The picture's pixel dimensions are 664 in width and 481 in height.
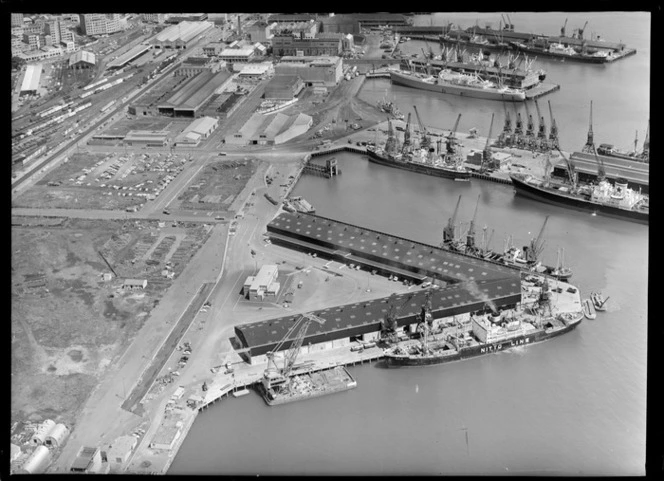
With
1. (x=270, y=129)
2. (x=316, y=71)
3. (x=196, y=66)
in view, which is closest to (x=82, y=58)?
(x=196, y=66)

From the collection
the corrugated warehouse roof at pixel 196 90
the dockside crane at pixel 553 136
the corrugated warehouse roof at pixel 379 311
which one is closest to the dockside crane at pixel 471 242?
the corrugated warehouse roof at pixel 379 311

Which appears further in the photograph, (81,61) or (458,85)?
(81,61)

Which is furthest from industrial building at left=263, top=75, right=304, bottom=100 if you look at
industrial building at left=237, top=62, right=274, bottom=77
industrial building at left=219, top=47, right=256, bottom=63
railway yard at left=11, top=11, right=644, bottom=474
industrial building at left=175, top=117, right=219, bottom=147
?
industrial building at left=219, top=47, right=256, bottom=63

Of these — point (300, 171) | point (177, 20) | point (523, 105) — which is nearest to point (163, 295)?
point (300, 171)

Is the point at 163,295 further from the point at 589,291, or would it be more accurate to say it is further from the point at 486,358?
the point at 589,291

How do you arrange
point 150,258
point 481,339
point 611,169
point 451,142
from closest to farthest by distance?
point 481,339 < point 150,258 < point 611,169 < point 451,142

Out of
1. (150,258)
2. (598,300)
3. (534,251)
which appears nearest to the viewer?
(598,300)

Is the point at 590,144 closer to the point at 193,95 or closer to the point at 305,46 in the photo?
the point at 193,95
